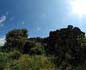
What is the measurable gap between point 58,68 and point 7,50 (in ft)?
59.2

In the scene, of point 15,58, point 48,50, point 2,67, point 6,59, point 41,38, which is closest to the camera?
point 2,67

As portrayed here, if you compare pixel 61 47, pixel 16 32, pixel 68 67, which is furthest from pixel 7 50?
pixel 68 67

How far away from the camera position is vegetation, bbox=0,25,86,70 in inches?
1884

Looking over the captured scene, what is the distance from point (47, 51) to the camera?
63062 mm

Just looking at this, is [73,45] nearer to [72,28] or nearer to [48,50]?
[72,28]

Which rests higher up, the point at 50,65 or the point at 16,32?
the point at 16,32

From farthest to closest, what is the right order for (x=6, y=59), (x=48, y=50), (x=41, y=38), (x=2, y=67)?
1. (x=41, y=38)
2. (x=48, y=50)
3. (x=6, y=59)
4. (x=2, y=67)

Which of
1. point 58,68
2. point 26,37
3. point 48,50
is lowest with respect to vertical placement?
point 58,68

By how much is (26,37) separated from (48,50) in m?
10.1

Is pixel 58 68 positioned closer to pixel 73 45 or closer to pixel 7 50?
pixel 73 45

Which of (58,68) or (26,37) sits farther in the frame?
(26,37)

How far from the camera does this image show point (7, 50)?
2494 inches

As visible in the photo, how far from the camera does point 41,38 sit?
6850cm

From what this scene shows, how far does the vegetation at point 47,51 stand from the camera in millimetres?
47866
